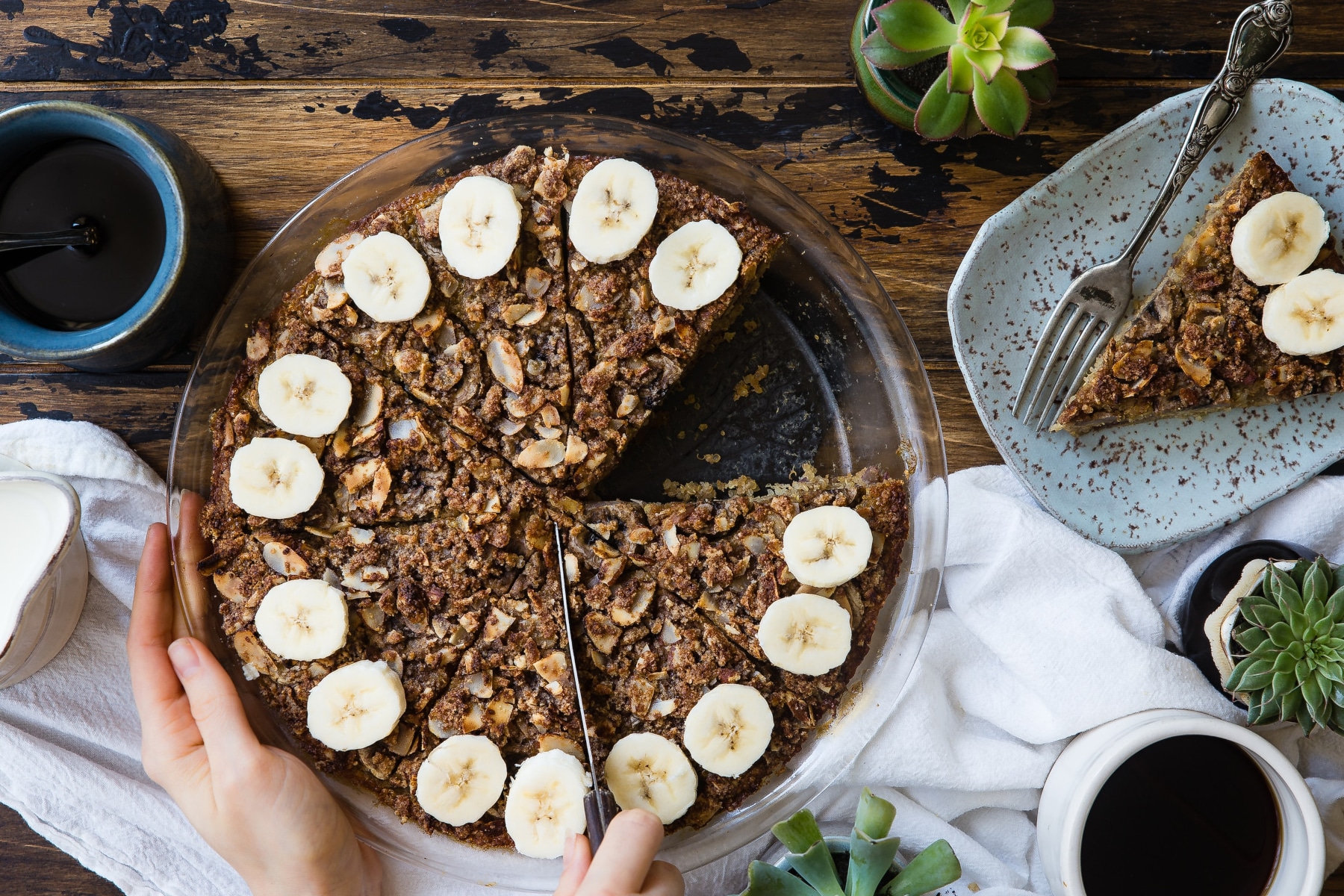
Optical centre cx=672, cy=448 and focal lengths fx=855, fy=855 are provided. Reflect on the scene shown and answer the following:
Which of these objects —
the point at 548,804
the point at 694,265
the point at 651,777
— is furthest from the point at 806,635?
the point at 694,265

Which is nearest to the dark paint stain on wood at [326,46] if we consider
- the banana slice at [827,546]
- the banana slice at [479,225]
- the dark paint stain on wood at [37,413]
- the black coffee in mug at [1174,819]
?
the banana slice at [479,225]

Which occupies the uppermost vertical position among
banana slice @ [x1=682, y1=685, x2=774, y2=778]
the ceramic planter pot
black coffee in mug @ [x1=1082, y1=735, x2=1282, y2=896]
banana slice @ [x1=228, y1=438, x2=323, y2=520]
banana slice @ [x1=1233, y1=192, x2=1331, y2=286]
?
the ceramic planter pot

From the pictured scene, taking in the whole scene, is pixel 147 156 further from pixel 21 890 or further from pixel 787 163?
pixel 21 890

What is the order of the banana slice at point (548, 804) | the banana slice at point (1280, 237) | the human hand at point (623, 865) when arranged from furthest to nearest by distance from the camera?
the banana slice at point (1280, 237)
the banana slice at point (548, 804)
the human hand at point (623, 865)

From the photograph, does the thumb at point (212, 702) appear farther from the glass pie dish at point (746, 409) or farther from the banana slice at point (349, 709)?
the banana slice at point (349, 709)

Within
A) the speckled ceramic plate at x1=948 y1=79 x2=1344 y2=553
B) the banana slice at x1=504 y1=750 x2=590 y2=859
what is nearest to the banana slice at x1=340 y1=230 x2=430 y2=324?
the banana slice at x1=504 y1=750 x2=590 y2=859

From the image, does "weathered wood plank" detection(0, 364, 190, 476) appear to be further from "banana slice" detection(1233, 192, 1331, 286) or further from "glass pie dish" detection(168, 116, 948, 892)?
"banana slice" detection(1233, 192, 1331, 286)

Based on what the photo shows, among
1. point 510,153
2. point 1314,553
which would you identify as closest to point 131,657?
point 510,153
